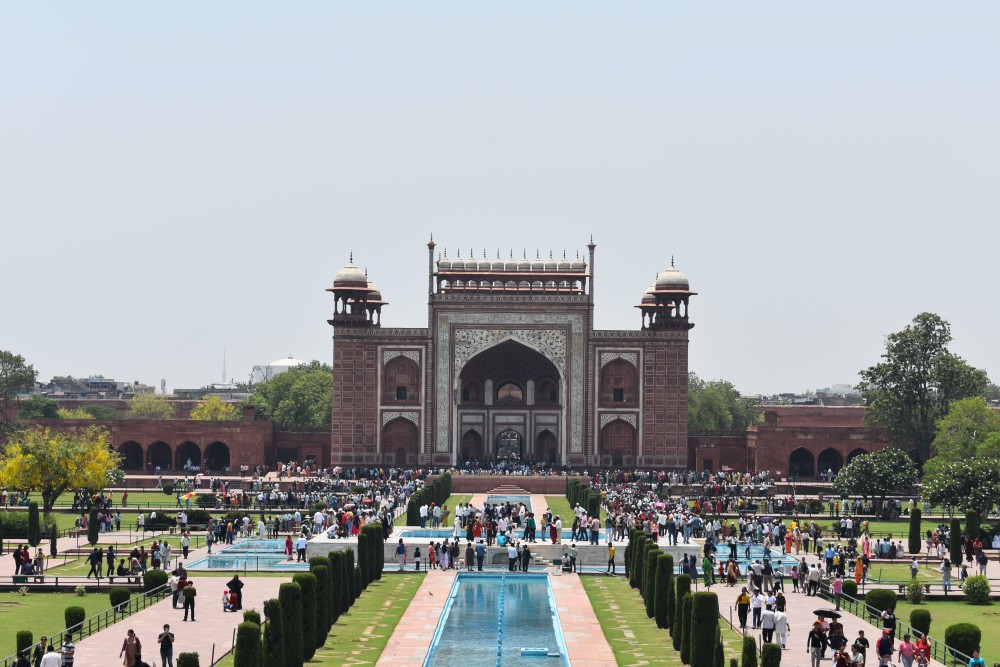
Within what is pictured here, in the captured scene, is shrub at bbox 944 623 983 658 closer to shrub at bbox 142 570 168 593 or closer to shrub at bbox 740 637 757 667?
shrub at bbox 740 637 757 667

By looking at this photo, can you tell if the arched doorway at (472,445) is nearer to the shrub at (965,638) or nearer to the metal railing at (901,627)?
the metal railing at (901,627)

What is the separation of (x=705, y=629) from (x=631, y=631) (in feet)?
13.7

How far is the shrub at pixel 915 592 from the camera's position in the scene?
29.1 metres

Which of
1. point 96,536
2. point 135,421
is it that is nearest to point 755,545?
point 96,536

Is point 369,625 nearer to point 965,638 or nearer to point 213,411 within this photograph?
point 965,638

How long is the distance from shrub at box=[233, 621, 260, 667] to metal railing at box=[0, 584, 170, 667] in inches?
111

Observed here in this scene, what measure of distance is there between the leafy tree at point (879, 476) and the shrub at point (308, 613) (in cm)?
2941

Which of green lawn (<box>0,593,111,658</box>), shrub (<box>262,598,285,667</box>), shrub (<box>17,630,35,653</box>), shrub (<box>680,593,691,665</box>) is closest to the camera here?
shrub (<box>262,598,285,667</box>)

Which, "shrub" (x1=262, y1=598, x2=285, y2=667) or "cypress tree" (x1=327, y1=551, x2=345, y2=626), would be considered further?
"cypress tree" (x1=327, y1=551, x2=345, y2=626)

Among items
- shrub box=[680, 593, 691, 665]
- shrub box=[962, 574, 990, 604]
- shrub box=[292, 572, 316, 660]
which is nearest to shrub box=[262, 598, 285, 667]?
shrub box=[292, 572, 316, 660]

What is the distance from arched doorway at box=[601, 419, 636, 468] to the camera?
2534 inches

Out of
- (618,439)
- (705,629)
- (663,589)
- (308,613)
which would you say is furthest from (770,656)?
(618,439)

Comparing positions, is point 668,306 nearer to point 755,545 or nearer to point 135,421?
point 135,421

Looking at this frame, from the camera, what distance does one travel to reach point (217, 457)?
221ft
